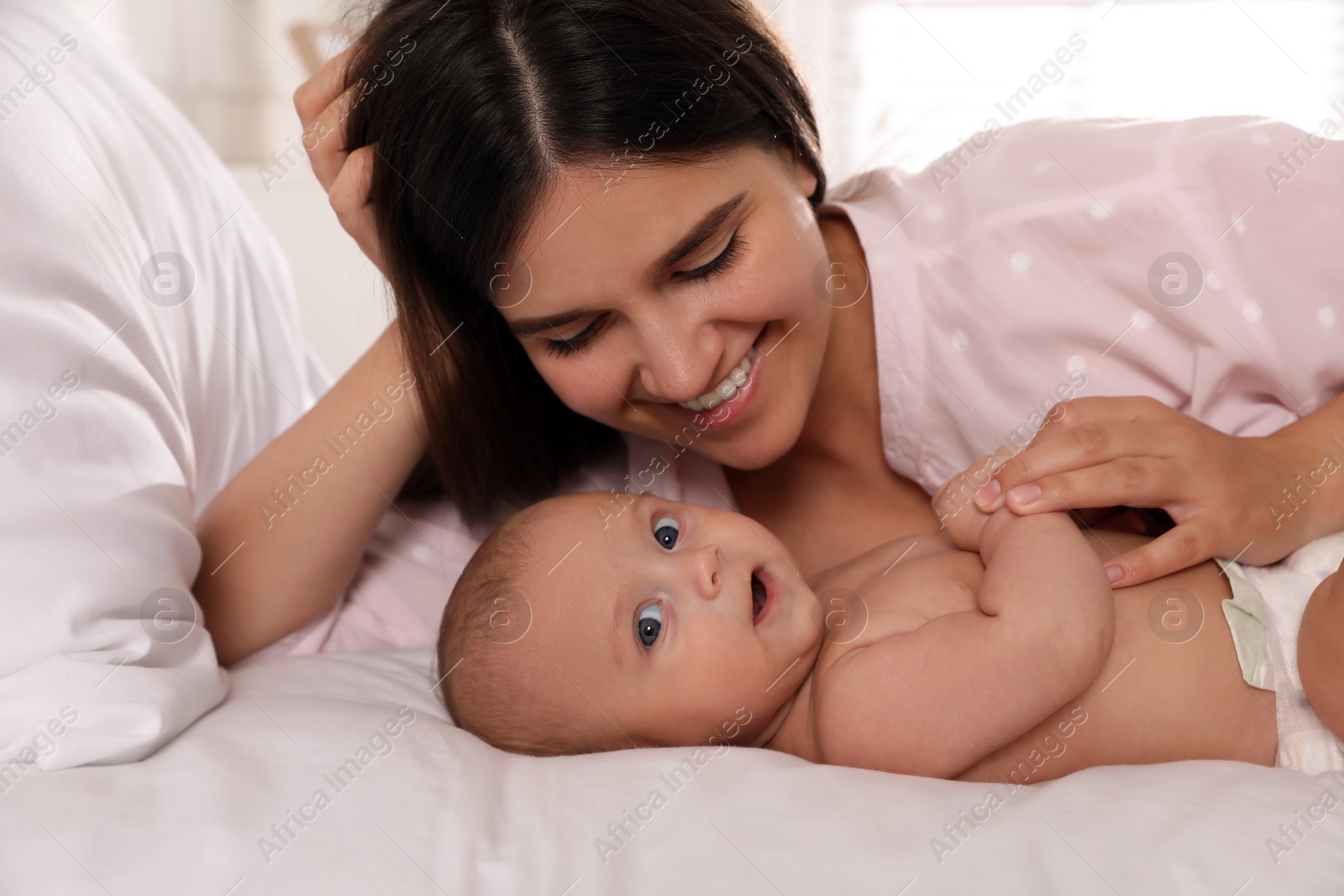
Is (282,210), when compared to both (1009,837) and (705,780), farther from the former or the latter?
(1009,837)

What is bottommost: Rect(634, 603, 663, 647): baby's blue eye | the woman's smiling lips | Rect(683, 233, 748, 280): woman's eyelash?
Rect(634, 603, 663, 647): baby's blue eye

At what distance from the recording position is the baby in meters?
1.01

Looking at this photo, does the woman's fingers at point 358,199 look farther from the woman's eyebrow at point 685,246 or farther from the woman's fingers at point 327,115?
the woman's eyebrow at point 685,246

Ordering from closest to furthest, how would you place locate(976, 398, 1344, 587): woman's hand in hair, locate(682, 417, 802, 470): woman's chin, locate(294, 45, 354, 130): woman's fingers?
locate(976, 398, 1344, 587): woman's hand in hair, locate(682, 417, 802, 470): woman's chin, locate(294, 45, 354, 130): woman's fingers

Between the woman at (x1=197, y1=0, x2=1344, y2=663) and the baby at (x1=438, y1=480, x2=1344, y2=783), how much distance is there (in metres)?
0.08

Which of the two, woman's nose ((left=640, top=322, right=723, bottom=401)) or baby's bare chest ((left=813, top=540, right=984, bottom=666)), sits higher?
woman's nose ((left=640, top=322, right=723, bottom=401))

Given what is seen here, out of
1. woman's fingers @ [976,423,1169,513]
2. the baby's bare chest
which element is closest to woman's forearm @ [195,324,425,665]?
the baby's bare chest

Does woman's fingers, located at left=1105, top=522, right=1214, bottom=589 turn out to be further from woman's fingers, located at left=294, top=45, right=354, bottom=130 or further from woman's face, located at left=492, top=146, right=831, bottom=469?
woman's fingers, located at left=294, top=45, right=354, bottom=130

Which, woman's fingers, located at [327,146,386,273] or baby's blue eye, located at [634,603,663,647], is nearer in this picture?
baby's blue eye, located at [634,603,663,647]

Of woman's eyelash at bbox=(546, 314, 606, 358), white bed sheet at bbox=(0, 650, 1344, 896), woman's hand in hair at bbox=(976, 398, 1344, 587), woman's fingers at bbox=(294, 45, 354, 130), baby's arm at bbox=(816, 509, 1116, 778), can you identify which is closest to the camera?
white bed sheet at bbox=(0, 650, 1344, 896)

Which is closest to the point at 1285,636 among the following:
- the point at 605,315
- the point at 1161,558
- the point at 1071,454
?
the point at 1161,558

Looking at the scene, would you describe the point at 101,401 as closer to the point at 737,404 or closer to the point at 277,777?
the point at 277,777

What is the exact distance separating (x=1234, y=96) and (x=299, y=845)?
10.7ft

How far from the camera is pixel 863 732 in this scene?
41.7 inches
